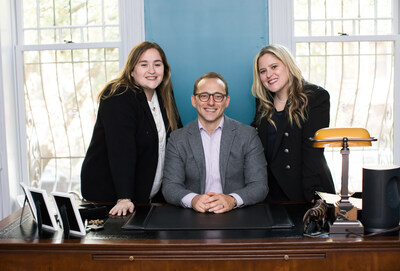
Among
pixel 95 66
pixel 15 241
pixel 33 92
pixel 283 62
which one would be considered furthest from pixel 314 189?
pixel 33 92

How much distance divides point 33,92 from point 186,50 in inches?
50.7

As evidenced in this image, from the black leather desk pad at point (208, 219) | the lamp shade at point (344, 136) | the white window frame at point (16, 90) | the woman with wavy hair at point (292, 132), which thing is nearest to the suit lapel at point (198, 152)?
the black leather desk pad at point (208, 219)

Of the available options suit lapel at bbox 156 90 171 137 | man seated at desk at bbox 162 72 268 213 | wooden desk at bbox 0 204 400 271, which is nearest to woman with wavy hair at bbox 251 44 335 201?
man seated at desk at bbox 162 72 268 213

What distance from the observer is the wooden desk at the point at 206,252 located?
5.82ft

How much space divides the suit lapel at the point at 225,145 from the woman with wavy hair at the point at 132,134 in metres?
0.44

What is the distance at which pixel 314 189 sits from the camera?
2.69 meters

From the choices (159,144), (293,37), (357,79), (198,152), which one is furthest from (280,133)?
(357,79)

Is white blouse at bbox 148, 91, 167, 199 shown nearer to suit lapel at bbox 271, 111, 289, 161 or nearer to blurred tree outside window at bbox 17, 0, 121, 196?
suit lapel at bbox 271, 111, 289, 161

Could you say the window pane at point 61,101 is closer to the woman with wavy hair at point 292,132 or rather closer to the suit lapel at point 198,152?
the suit lapel at point 198,152

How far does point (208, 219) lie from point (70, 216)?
62 cm

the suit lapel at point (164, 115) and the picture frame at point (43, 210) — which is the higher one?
the suit lapel at point (164, 115)

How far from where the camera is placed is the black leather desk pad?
1.98 metres

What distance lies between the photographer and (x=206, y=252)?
179cm

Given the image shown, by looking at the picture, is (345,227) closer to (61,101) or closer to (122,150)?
(122,150)
